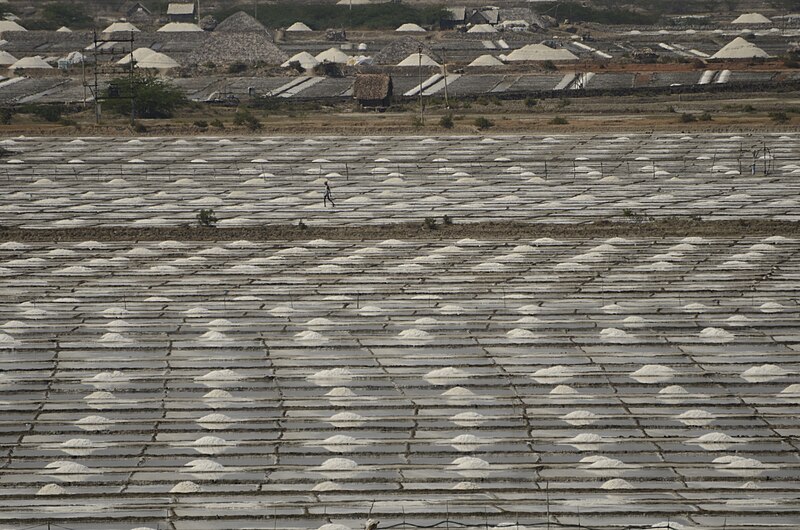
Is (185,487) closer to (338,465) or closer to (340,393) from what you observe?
(338,465)

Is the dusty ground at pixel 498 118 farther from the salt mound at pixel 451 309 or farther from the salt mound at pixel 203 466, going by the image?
the salt mound at pixel 203 466

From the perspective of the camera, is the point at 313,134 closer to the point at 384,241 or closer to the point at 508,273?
the point at 384,241

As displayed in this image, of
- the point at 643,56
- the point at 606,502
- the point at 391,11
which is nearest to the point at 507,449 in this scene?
the point at 606,502

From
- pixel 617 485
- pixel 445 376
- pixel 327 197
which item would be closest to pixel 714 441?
pixel 617 485

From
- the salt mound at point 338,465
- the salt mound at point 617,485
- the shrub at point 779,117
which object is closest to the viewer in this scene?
the salt mound at point 617,485

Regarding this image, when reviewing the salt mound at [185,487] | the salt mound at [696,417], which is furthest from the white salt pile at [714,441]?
the salt mound at [185,487]

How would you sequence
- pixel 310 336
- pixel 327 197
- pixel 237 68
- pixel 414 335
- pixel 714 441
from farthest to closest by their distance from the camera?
pixel 237 68, pixel 327 197, pixel 310 336, pixel 414 335, pixel 714 441

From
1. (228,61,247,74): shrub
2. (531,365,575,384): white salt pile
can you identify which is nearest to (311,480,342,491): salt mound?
(531,365,575,384): white salt pile
